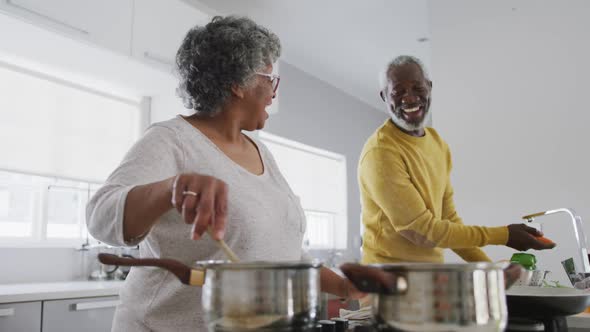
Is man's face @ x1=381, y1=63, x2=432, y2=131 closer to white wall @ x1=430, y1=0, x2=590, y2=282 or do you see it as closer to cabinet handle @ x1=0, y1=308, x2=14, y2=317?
white wall @ x1=430, y1=0, x2=590, y2=282

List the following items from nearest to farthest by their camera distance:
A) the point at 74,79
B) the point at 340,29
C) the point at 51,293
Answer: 1. the point at 51,293
2. the point at 74,79
3. the point at 340,29

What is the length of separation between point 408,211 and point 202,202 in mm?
1041

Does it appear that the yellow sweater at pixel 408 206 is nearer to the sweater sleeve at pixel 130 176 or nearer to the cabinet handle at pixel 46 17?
the sweater sleeve at pixel 130 176

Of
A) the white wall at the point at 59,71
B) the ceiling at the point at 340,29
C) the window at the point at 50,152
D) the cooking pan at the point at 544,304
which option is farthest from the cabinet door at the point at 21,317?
the ceiling at the point at 340,29

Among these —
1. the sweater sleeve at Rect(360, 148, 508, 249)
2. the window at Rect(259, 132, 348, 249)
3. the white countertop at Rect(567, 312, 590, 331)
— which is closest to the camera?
the white countertop at Rect(567, 312, 590, 331)

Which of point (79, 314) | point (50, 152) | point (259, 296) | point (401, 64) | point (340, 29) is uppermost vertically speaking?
point (340, 29)

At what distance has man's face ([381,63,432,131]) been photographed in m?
1.76

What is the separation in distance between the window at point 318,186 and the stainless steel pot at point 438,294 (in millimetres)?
3970

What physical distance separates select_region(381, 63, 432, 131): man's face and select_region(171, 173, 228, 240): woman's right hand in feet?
4.00

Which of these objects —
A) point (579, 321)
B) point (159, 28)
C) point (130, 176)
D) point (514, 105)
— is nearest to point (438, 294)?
point (130, 176)

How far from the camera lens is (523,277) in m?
0.64

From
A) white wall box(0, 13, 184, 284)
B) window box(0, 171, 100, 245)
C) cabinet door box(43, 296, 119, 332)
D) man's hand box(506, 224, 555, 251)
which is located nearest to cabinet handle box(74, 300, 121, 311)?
cabinet door box(43, 296, 119, 332)

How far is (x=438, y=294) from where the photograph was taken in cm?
53

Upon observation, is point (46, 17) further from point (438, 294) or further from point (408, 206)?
point (438, 294)
